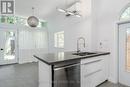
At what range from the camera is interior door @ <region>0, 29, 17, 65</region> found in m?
6.32

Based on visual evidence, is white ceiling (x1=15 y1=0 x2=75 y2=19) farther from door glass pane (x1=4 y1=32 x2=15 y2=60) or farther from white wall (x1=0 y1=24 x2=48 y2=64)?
door glass pane (x1=4 y1=32 x2=15 y2=60)

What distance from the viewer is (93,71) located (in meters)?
3.22

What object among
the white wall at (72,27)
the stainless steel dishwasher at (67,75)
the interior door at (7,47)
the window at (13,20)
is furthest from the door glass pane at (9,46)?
the stainless steel dishwasher at (67,75)

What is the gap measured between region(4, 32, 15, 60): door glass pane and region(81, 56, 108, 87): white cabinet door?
515 cm

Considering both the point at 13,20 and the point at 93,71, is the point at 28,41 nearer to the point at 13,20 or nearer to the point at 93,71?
the point at 13,20

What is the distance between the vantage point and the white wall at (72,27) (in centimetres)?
458

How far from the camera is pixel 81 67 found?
282cm

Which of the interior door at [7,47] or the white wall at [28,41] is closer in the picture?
the interior door at [7,47]

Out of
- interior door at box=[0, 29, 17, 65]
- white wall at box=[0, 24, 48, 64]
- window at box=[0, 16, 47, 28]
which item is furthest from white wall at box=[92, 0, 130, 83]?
interior door at box=[0, 29, 17, 65]

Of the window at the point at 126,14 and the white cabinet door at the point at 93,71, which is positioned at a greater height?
the window at the point at 126,14

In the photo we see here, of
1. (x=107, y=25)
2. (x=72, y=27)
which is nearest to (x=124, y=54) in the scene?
(x=107, y=25)

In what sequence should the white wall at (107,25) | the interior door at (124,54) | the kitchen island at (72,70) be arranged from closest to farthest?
the kitchen island at (72,70), the interior door at (124,54), the white wall at (107,25)

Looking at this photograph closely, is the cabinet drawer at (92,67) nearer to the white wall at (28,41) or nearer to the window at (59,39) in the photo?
the window at (59,39)

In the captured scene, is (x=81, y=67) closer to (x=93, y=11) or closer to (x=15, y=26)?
(x=93, y=11)
